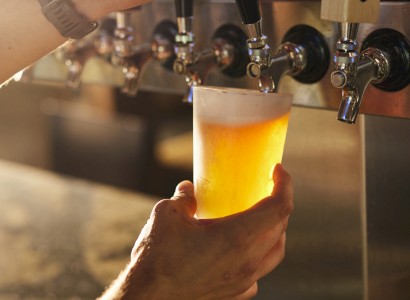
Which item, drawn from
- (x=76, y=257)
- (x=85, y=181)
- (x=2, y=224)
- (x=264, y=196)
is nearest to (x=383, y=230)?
(x=264, y=196)

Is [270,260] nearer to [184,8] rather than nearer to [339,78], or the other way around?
[339,78]

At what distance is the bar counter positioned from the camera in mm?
1479

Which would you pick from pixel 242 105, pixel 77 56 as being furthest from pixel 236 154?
pixel 77 56

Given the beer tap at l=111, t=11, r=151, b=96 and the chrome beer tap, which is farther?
the beer tap at l=111, t=11, r=151, b=96

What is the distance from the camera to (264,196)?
844 mm

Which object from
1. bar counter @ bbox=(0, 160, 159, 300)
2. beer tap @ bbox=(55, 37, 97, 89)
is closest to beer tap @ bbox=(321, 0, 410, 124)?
beer tap @ bbox=(55, 37, 97, 89)

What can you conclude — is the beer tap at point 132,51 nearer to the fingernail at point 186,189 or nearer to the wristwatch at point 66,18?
the wristwatch at point 66,18

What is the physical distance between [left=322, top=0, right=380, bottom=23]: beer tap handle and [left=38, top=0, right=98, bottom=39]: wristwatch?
1.26 ft

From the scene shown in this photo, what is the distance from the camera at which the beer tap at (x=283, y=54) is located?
88cm

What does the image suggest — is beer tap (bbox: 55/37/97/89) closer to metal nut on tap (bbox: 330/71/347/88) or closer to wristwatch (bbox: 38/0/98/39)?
wristwatch (bbox: 38/0/98/39)

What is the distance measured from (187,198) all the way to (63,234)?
971 millimetres

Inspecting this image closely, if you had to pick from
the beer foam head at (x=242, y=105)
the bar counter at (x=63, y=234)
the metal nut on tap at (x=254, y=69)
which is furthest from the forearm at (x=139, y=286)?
the bar counter at (x=63, y=234)

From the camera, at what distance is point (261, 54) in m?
0.89

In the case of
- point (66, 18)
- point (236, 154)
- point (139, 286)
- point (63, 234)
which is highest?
point (66, 18)
